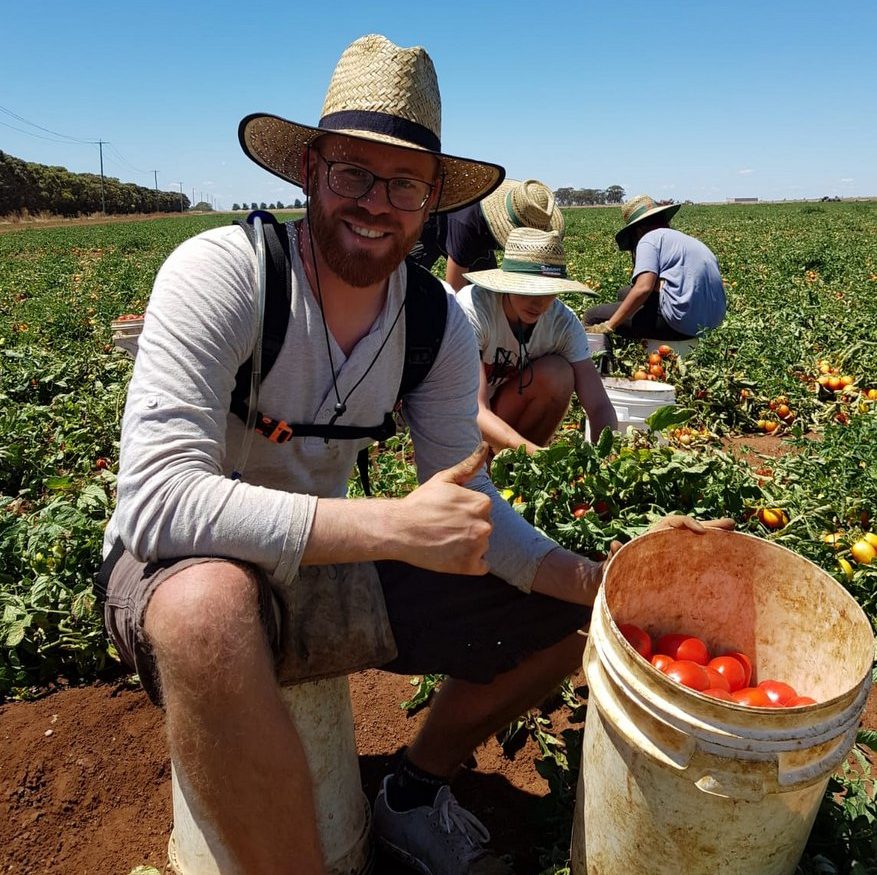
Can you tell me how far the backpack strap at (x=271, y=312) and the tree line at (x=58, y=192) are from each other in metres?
53.0

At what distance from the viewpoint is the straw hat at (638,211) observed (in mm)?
6168

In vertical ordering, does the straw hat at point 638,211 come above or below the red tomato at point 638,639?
above

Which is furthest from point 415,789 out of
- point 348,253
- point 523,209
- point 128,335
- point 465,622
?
point 128,335

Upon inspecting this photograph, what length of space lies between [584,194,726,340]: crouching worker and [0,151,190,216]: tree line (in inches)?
1986

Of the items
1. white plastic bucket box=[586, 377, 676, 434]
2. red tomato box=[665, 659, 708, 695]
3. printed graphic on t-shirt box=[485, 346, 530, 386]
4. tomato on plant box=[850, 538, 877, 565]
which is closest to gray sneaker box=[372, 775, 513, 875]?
red tomato box=[665, 659, 708, 695]

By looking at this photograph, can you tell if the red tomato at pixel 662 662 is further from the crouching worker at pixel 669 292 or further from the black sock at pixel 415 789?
the crouching worker at pixel 669 292

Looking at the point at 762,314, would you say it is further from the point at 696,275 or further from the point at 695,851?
the point at 695,851

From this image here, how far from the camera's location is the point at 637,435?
3.41m

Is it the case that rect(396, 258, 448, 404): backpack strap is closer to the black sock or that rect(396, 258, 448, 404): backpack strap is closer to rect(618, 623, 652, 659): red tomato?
rect(618, 623, 652, 659): red tomato

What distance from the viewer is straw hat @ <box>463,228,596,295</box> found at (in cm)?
312

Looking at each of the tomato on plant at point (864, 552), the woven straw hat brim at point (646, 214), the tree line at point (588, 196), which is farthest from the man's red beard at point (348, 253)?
the tree line at point (588, 196)

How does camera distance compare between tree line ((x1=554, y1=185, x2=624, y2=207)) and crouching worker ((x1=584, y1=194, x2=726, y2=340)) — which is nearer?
crouching worker ((x1=584, y1=194, x2=726, y2=340))

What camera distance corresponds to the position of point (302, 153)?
2.04 metres

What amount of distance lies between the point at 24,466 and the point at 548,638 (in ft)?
11.4
